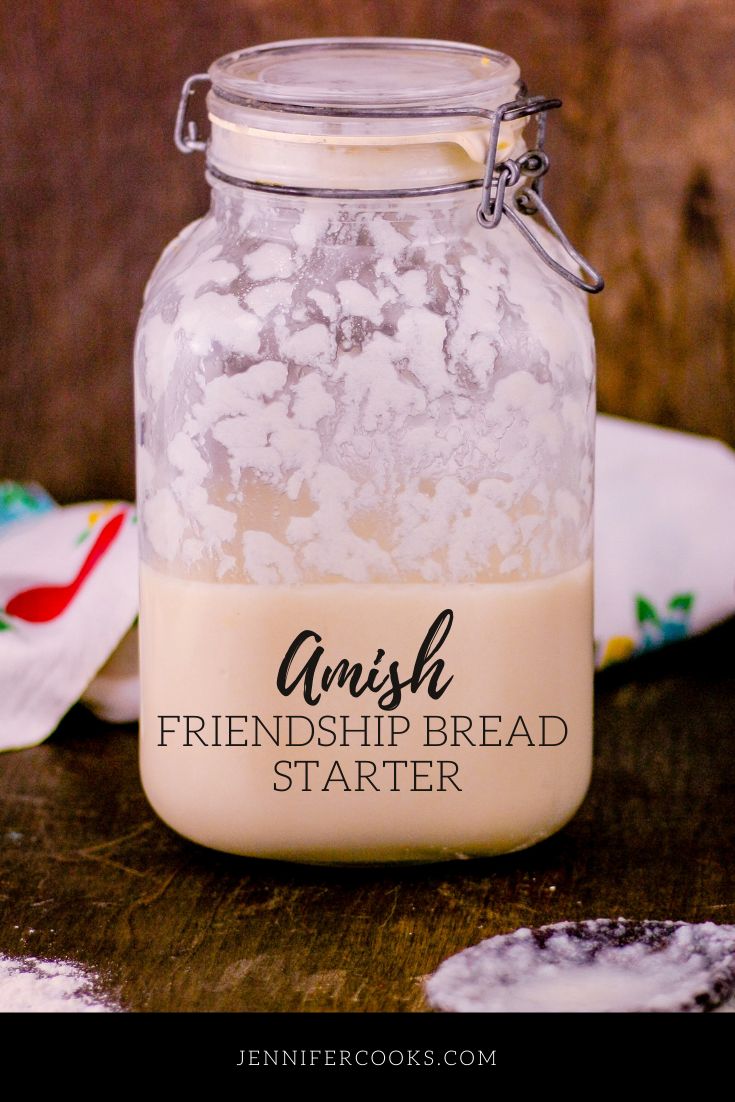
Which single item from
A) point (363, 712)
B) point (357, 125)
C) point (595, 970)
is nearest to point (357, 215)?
point (357, 125)

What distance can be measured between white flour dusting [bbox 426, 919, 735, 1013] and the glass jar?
2.4 inches

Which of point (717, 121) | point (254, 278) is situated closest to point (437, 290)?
point (254, 278)

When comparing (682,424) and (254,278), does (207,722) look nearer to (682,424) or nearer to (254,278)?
(254,278)

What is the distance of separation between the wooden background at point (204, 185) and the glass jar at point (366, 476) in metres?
0.29

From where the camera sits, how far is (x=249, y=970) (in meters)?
0.54

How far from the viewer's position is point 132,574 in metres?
0.78

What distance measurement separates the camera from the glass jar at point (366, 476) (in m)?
0.56

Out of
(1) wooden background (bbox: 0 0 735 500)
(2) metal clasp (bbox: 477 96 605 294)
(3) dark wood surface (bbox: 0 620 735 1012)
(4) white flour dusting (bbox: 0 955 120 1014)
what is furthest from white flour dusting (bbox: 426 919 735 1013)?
(1) wooden background (bbox: 0 0 735 500)

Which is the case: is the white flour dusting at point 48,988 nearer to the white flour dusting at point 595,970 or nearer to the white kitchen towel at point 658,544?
the white flour dusting at point 595,970

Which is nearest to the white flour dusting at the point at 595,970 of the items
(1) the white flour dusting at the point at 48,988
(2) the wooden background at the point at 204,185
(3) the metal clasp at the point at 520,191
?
(1) the white flour dusting at the point at 48,988

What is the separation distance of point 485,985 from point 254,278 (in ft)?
0.98

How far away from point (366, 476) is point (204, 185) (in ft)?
1.34

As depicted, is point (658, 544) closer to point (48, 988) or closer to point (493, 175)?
point (493, 175)
